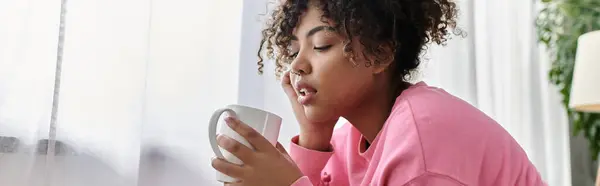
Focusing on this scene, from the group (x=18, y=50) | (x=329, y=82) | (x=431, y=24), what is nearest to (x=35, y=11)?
(x=18, y=50)

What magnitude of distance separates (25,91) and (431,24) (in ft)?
1.87

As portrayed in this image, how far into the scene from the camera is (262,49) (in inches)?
42.9

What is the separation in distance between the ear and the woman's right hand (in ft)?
0.59

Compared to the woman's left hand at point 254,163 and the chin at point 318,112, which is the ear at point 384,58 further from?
the woman's left hand at point 254,163

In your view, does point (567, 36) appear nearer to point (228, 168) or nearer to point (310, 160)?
point (310, 160)

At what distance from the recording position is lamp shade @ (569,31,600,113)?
1.62 metres

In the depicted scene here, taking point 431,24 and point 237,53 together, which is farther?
point 237,53

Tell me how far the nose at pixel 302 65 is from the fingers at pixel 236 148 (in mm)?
163

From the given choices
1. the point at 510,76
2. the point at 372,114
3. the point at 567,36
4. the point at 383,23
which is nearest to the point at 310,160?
the point at 372,114

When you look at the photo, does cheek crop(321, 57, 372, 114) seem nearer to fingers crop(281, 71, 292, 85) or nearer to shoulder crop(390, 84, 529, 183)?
shoulder crop(390, 84, 529, 183)

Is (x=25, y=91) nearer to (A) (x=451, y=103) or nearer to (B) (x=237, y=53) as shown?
(B) (x=237, y=53)

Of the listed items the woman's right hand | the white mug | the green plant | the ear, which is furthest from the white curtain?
the white mug

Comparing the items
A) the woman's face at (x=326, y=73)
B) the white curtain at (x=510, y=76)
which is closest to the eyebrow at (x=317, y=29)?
the woman's face at (x=326, y=73)

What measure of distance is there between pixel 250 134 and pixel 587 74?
1285 mm
